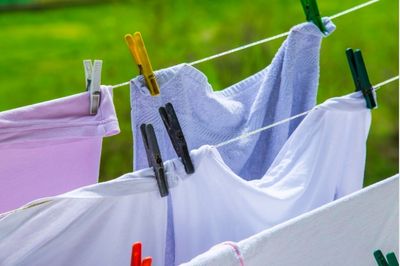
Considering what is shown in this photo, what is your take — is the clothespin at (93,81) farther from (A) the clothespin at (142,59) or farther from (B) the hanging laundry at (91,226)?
(B) the hanging laundry at (91,226)

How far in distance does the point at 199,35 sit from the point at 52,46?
43cm

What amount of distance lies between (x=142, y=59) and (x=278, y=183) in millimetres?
281

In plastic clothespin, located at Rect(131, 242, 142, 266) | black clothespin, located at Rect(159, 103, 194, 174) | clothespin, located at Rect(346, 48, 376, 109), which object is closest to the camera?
plastic clothespin, located at Rect(131, 242, 142, 266)

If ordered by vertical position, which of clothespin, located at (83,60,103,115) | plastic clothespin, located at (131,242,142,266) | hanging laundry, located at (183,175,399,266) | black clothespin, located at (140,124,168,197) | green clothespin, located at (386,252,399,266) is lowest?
green clothespin, located at (386,252,399,266)

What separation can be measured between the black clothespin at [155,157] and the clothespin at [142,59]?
0.34 ft

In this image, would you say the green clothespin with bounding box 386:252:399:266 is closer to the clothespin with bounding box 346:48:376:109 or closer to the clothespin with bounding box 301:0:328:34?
the clothespin with bounding box 346:48:376:109

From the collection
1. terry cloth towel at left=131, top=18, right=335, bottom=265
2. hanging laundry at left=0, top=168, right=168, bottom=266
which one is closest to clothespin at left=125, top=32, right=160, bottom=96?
terry cloth towel at left=131, top=18, right=335, bottom=265

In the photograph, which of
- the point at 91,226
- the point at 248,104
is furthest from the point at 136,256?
the point at 248,104

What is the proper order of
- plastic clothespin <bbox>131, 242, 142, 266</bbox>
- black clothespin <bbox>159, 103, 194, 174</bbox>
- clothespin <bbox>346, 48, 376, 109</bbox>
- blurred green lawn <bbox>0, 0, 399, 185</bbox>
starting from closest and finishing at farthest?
1. plastic clothespin <bbox>131, 242, 142, 266</bbox>
2. black clothespin <bbox>159, 103, 194, 174</bbox>
3. clothespin <bbox>346, 48, 376, 109</bbox>
4. blurred green lawn <bbox>0, 0, 399, 185</bbox>

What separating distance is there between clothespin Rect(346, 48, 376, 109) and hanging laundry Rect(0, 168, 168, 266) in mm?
353

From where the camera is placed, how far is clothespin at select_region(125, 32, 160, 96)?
95 centimetres

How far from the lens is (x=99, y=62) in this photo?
98cm

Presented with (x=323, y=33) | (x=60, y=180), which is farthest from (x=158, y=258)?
(x=323, y=33)

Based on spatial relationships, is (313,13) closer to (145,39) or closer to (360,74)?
(360,74)
